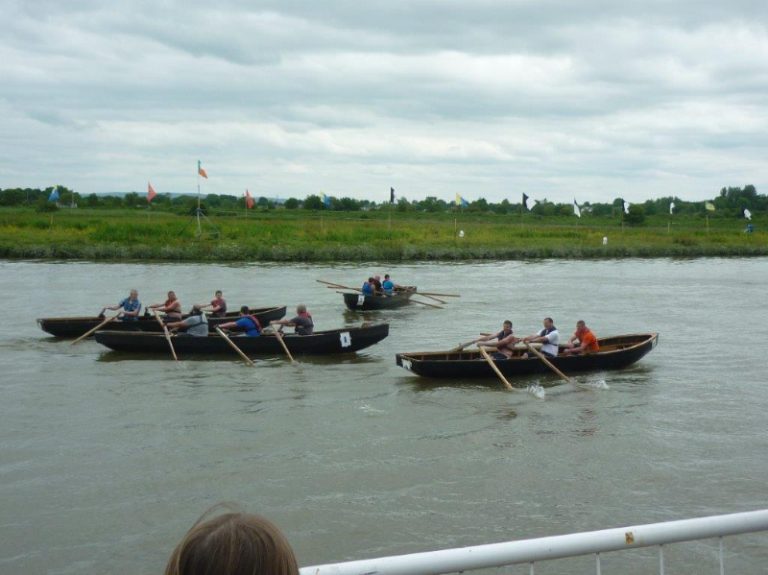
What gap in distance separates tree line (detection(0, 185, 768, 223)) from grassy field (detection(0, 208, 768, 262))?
11.5 m

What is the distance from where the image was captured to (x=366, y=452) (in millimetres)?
13859

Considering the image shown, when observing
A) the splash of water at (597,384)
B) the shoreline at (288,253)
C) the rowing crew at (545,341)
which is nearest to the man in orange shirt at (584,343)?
the rowing crew at (545,341)

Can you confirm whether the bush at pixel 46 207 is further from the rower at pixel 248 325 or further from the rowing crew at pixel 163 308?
the rower at pixel 248 325

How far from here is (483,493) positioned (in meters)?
12.0

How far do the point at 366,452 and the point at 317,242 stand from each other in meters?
45.2

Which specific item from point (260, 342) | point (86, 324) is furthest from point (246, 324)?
point (86, 324)

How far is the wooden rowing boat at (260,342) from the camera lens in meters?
22.0

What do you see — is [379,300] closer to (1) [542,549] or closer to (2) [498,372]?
(2) [498,372]

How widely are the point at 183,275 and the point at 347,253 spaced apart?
13.7 meters

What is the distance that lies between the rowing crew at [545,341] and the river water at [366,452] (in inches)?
28.1

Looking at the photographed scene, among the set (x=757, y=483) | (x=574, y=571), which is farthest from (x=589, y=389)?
(x=574, y=571)

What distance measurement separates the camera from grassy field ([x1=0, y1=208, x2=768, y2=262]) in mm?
52719

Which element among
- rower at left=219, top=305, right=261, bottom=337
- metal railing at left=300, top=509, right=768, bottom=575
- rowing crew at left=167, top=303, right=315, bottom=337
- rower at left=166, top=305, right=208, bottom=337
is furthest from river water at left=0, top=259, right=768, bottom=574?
metal railing at left=300, top=509, right=768, bottom=575

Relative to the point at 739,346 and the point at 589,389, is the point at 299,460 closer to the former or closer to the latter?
the point at 589,389
